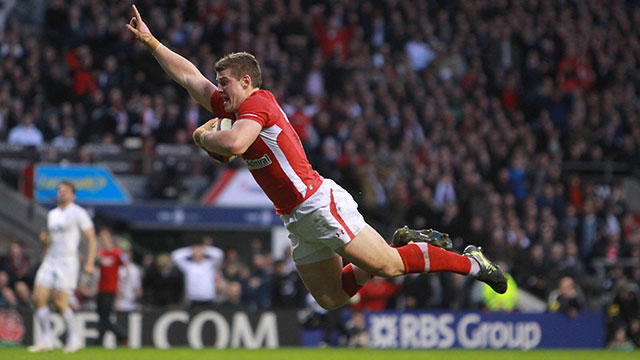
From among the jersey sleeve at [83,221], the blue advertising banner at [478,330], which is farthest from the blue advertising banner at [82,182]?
the blue advertising banner at [478,330]

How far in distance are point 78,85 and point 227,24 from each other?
349 cm

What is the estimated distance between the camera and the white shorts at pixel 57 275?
547 inches

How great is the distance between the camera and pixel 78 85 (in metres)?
20.0

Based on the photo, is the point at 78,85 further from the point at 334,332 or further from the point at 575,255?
the point at 575,255

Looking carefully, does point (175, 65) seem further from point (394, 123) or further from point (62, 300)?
point (394, 123)

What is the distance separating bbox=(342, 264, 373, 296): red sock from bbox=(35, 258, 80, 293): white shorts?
6456 millimetres

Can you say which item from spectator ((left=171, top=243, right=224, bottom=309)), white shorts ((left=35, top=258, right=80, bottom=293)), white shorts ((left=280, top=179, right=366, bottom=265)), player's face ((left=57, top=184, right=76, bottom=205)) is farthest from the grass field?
white shorts ((left=280, top=179, right=366, bottom=265))

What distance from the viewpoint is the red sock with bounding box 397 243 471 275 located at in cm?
816

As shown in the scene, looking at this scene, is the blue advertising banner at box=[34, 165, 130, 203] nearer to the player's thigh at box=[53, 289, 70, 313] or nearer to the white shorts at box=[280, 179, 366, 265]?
the player's thigh at box=[53, 289, 70, 313]

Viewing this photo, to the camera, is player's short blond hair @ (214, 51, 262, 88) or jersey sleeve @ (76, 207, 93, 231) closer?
player's short blond hair @ (214, 51, 262, 88)

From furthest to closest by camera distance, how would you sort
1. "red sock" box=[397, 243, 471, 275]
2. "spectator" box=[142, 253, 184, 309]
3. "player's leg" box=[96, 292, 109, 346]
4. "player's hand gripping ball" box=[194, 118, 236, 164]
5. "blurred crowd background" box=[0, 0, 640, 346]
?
"blurred crowd background" box=[0, 0, 640, 346]
"spectator" box=[142, 253, 184, 309]
"player's leg" box=[96, 292, 109, 346]
"red sock" box=[397, 243, 471, 275]
"player's hand gripping ball" box=[194, 118, 236, 164]

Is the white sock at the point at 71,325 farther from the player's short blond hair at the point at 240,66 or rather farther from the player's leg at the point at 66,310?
the player's short blond hair at the point at 240,66

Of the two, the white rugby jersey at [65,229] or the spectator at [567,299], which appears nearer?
the white rugby jersey at [65,229]

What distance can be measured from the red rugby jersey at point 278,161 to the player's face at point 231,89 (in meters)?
0.08
